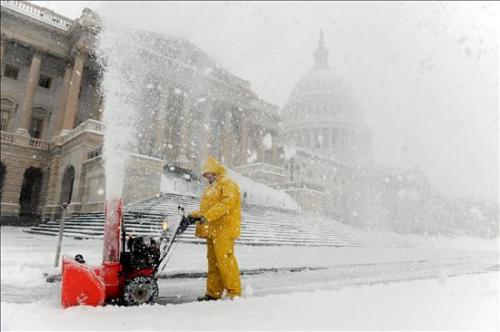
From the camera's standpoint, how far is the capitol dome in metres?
55.8

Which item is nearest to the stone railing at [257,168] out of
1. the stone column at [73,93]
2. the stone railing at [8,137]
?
the stone column at [73,93]

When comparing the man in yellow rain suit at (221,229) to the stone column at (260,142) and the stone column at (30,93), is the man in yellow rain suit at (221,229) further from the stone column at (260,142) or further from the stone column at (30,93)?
the stone column at (260,142)

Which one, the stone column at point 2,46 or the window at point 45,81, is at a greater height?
the stone column at point 2,46

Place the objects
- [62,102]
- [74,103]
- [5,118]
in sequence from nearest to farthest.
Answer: [74,103] → [5,118] → [62,102]

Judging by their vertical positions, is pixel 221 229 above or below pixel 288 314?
above

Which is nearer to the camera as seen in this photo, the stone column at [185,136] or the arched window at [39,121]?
the arched window at [39,121]

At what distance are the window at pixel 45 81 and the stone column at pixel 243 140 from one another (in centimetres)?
1277

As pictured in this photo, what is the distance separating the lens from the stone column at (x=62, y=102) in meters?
19.9

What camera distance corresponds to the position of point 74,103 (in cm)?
1920

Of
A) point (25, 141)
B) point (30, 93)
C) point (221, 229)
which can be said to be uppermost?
point (30, 93)

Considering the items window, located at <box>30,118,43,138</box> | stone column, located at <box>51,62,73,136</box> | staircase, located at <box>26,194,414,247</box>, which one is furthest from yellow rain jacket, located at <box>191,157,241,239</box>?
window, located at <box>30,118,43,138</box>

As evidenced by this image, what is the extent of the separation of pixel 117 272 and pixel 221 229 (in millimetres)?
1041

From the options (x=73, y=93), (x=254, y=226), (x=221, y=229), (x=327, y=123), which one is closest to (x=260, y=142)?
(x=73, y=93)

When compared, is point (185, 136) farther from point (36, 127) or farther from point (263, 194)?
point (36, 127)
